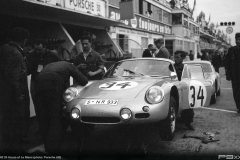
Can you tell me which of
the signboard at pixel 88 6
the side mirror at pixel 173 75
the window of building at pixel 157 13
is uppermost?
the window of building at pixel 157 13

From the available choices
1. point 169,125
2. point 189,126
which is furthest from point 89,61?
point 189,126

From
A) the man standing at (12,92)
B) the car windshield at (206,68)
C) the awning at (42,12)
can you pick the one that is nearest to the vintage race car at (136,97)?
the man standing at (12,92)

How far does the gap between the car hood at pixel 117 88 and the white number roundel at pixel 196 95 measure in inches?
34.9

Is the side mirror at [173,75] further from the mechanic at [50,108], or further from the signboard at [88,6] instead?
the signboard at [88,6]

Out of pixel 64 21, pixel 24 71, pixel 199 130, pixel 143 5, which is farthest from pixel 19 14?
pixel 143 5

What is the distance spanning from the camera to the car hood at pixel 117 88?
4195 millimetres

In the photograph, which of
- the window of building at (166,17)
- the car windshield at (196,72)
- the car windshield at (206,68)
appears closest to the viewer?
the car windshield at (196,72)

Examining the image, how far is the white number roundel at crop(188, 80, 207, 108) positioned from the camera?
5.39m

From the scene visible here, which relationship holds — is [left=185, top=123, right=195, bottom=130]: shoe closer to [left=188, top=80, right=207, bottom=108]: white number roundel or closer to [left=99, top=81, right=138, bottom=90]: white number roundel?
[left=188, top=80, right=207, bottom=108]: white number roundel

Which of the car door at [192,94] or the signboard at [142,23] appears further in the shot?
the signboard at [142,23]

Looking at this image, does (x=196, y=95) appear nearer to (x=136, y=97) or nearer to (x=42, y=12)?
(x=136, y=97)

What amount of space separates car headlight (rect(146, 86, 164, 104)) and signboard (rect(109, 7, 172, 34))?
34.2 ft

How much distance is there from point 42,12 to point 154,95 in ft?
17.5

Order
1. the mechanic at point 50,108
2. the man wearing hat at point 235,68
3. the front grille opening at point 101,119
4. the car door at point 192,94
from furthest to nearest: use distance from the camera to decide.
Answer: the man wearing hat at point 235,68 < the car door at point 192,94 < the front grille opening at point 101,119 < the mechanic at point 50,108
